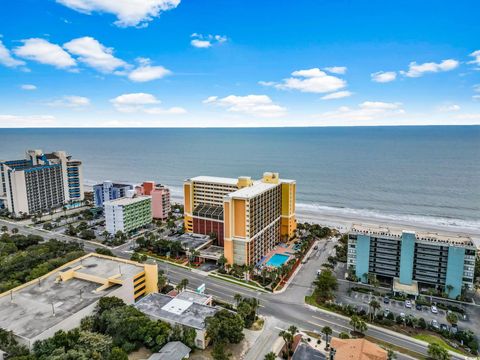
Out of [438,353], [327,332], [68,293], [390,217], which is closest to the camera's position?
[438,353]

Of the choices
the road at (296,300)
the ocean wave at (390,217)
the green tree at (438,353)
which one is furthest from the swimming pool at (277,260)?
the ocean wave at (390,217)

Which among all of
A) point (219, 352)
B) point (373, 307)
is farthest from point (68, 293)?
point (373, 307)

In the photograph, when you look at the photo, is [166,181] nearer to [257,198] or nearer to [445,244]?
[257,198]

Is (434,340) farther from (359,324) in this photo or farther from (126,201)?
(126,201)

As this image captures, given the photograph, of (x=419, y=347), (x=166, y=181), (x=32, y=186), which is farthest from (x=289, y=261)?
(x=166, y=181)

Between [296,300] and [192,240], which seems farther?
[192,240]

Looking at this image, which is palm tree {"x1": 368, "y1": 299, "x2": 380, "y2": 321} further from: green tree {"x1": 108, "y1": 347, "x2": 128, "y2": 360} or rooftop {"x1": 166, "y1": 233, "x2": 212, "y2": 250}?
rooftop {"x1": 166, "y1": 233, "x2": 212, "y2": 250}

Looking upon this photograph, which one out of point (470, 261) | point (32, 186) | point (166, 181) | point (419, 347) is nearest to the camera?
point (419, 347)
